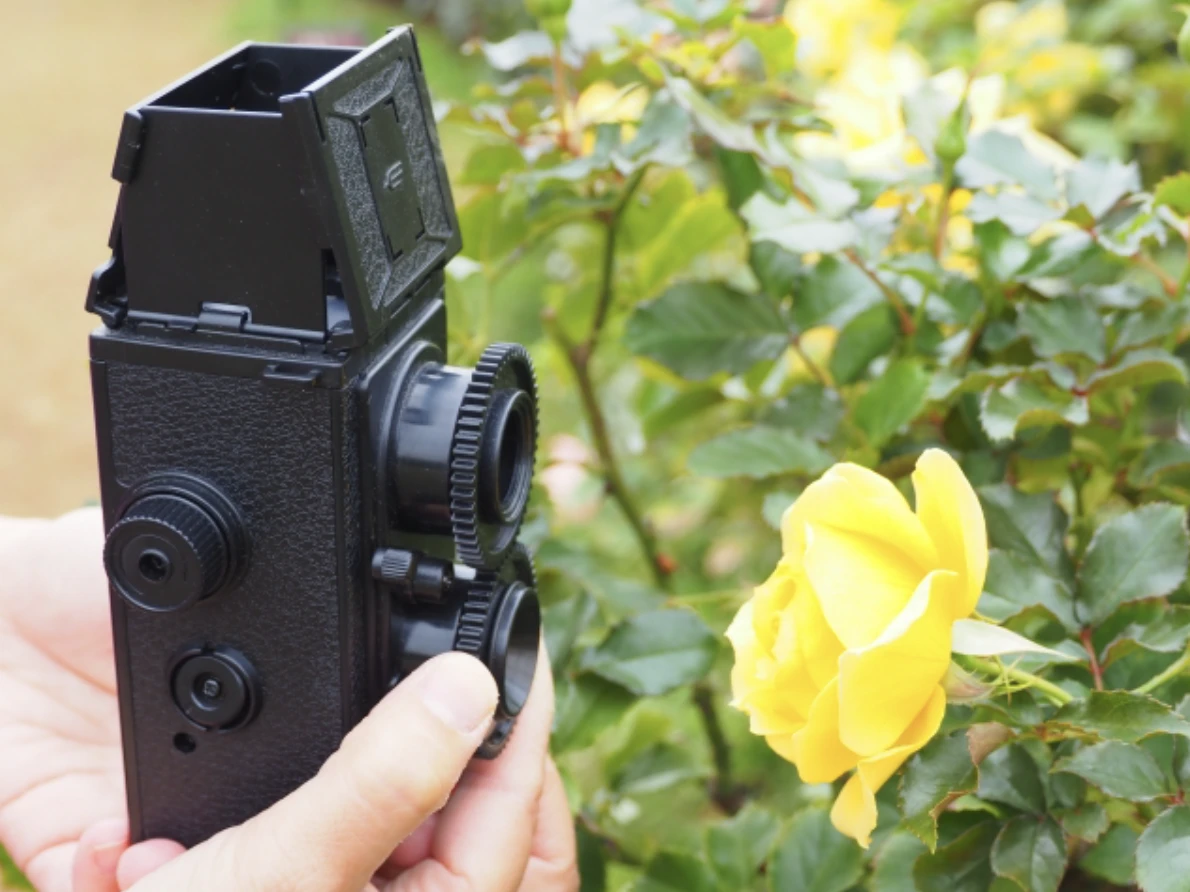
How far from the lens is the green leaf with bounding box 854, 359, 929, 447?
1.91 ft

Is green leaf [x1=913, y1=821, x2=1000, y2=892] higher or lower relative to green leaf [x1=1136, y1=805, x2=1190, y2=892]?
lower

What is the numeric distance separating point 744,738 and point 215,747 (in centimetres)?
63

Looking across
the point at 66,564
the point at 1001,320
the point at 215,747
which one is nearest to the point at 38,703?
the point at 66,564

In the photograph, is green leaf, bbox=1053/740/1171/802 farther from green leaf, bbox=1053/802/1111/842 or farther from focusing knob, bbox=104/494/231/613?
focusing knob, bbox=104/494/231/613

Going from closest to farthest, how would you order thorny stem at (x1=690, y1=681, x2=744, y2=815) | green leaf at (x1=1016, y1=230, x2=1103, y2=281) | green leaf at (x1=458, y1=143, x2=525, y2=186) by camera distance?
1. green leaf at (x1=1016, y1=230, x2=1103, y2=281)
2. green leaf at (x1=458, y1=143, x2=525, y2=186)
3. thorny stem at (x1=690, y1=681, x2=744, y2=815)

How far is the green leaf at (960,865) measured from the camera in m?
0.48

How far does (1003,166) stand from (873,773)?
33cm

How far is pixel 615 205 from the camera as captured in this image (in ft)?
2.32

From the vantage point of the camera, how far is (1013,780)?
1.57 ft

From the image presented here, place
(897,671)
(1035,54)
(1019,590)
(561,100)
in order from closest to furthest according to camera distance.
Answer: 1. (897,671)
2. (1019,590)
3. (561,100)
4. (1035,54)

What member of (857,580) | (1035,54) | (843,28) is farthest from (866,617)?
(843,28)

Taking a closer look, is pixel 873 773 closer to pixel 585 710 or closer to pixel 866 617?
pixel 866 617

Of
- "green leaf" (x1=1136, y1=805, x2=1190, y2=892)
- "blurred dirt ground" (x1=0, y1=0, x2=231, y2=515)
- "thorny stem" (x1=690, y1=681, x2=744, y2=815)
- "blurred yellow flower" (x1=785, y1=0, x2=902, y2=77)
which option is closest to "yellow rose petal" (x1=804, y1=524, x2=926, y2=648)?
"green leaf" (x1=1136, y1=805, x2=1190, y2=892)

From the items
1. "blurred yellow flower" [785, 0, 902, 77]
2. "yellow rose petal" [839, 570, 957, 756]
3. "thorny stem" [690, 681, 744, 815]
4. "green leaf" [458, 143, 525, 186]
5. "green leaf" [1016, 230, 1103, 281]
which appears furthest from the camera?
"blurred yellow flower" [785, 0, 902, 77]
